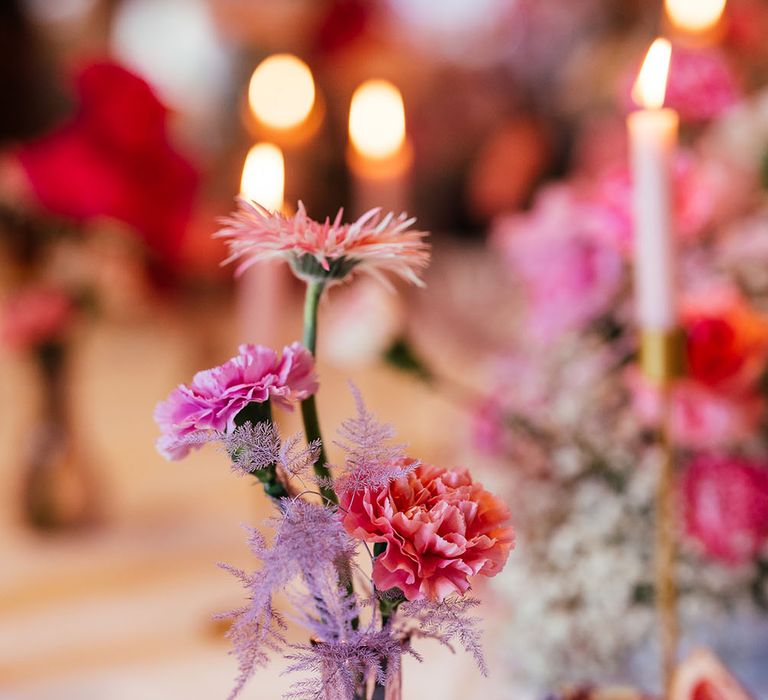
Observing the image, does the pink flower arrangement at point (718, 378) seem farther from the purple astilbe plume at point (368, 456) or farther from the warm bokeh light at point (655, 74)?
the purple astilbe plume at point (368, 456)

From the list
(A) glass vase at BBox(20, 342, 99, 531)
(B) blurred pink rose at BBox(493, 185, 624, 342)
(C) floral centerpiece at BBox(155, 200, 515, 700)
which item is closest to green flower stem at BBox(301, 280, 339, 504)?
(C) floral centerpiece at BBox(155, 200, 515, 700)

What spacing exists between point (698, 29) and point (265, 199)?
0.45m

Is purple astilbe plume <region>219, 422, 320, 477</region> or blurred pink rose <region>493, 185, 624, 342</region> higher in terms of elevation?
blurred pink rose <region>493, 185, 624, 342</region>

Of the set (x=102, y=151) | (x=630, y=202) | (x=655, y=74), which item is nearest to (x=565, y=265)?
(x=630, y=202)

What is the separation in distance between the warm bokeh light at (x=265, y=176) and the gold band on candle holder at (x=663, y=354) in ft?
0.72

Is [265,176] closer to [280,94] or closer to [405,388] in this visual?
[280,94]

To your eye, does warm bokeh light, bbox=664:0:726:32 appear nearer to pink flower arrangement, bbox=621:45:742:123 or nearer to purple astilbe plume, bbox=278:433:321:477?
pink flower arrangement, bbox=621:45:742:123

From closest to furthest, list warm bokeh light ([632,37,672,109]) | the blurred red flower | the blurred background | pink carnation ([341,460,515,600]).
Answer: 1. pink carnation ([341,460,515,600])
2. warm bokeh light ([632,37,672,109])
3. the blurred background
4. the blurred red flower

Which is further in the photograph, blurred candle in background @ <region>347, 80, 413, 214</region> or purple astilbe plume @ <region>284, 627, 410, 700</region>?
blurred candle in background @ <region>347, 80, 413, 214</region>

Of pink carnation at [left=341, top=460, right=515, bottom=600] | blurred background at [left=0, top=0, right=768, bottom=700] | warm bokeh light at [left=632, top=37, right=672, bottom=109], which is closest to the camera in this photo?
pink carnation at [left=341, top=460, right=515, bottom=600]

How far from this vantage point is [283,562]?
0.76ft

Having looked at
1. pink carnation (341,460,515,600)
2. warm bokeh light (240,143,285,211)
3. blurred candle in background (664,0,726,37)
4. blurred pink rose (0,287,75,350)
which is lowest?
pink carnation (341,460,515,600)

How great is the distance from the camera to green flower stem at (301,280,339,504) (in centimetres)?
26

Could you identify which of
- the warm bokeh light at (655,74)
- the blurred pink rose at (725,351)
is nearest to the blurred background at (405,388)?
the blurred pink rose at (725,351)
